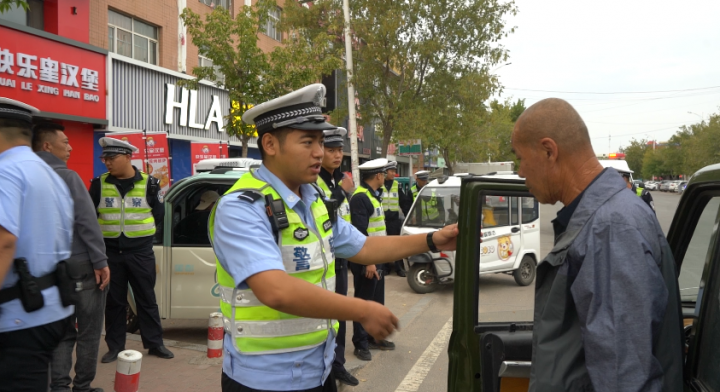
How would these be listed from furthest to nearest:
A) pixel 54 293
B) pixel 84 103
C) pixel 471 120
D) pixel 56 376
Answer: pixel 471 120 < pixel 84 103 < pixel 56 376 < pixel 54 293

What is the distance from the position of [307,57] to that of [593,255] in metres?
11.9

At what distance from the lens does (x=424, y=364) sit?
559 centimetres

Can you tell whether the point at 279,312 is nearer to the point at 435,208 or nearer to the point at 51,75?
the point at 435,208

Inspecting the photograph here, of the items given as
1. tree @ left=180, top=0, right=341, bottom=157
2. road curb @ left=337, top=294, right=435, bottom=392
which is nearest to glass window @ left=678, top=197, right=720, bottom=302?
road curb @ left=337, top=294, right=435, bottom=392

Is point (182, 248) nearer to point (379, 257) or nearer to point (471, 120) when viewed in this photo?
point (379, 257)

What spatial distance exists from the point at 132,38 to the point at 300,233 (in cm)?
1453

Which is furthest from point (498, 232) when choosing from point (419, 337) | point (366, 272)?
point (419, 337)

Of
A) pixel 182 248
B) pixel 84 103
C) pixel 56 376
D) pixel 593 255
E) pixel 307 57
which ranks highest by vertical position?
pixel 307 57

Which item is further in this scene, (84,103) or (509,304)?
(84,103)

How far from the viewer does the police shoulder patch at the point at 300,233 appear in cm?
205

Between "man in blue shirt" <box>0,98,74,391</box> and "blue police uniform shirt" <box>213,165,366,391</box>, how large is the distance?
985 millimetres

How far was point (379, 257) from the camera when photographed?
8.68ft

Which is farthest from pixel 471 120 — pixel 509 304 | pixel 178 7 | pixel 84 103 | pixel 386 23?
pixel 509 304

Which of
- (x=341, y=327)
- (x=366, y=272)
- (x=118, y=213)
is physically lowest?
(x=341, y=327)
